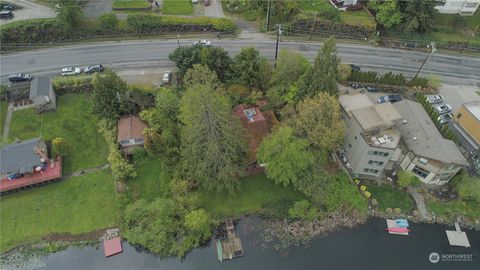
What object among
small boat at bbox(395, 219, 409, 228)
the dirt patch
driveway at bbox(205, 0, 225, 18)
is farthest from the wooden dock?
driveway at bbox(205, 0, 225, 18)

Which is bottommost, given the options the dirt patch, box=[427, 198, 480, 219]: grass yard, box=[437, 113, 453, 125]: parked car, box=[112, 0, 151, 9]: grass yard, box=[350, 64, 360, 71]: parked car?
the dirt patch

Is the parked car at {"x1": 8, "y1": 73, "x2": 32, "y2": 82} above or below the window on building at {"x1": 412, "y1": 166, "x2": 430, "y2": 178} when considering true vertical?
above

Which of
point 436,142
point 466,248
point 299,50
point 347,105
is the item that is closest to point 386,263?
point 466,248

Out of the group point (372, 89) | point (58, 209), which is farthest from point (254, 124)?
point (58, 209)

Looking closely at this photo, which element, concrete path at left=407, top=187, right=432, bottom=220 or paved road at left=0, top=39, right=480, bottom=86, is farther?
paved road at left=0, top=39, right=480, bottom=86

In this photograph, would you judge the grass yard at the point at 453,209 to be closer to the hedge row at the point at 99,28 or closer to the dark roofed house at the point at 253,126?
the dark roofed house at the point at 253,126

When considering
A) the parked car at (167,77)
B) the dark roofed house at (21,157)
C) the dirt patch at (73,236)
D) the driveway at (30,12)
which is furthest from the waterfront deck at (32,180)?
the driveway at (30,12)

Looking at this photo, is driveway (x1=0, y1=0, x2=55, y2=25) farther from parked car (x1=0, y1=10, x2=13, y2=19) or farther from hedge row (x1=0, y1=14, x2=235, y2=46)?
hedge row (x1=0, y1=14, x2=235, y2=46)

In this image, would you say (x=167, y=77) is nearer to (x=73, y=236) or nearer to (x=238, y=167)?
(x=238, y=167)
